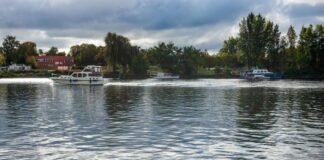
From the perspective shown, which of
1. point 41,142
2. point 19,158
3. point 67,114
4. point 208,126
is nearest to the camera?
point 19,158

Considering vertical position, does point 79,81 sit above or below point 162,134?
above

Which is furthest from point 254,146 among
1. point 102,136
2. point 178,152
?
point 102,136

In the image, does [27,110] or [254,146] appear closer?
[254,146]

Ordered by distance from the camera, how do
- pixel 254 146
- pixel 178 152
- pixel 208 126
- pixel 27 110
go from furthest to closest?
pixel 27 110
pixel 208 126
pixel 254 146
pixel 178 152

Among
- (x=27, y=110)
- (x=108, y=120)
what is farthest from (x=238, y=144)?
(x=27, y=110)

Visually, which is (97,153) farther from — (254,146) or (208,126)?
(208,126)

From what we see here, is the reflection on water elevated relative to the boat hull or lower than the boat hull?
lower

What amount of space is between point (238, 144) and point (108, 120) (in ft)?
55.0

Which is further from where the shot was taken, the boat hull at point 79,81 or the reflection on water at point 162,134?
the boat hull at point 79,81

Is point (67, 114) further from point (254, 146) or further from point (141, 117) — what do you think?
point (254, 146)

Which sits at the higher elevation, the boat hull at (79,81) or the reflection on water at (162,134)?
the boat hull at (79,81)

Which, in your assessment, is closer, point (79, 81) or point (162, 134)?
point (162, 134)

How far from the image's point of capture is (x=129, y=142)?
30703 mm

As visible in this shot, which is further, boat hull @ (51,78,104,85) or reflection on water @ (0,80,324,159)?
boat hull @ (51,78,104,85)
